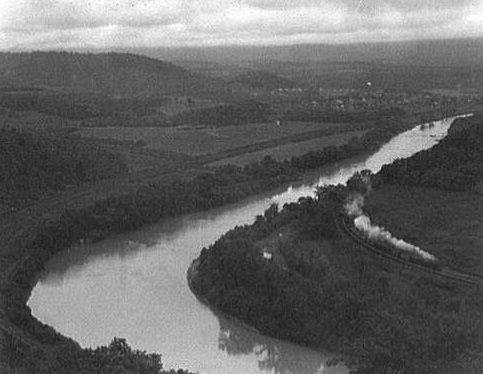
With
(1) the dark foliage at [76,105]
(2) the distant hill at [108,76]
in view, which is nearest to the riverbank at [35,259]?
(1) the dark foliage at [76,105]

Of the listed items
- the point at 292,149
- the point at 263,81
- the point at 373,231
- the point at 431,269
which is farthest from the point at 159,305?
the point at 263,81

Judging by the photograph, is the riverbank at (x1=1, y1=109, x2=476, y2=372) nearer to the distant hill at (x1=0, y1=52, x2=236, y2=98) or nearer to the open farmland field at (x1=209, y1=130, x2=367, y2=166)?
the open farmland field at (x1=209, y1=130, x2=367, y2=166)

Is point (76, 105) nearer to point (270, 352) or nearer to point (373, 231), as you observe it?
point (373, 231)

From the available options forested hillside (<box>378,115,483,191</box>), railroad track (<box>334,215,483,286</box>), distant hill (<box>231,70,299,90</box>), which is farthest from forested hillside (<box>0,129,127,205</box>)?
distant hill (<box>231,70,299,90</box>)

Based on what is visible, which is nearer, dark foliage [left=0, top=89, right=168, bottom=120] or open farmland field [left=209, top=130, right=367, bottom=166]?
open farmland field [left=209, top=130, right=367, bottom=166]

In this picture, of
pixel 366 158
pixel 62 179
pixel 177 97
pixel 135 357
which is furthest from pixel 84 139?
pixel 135 357

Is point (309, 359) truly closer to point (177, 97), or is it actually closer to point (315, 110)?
point (315, 110)
